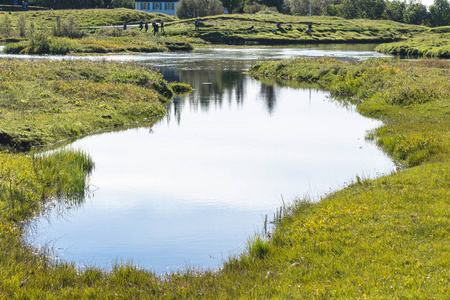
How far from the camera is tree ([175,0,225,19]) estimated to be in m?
171

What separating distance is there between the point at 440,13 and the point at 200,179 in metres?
189

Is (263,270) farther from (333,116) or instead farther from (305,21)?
(305,21)

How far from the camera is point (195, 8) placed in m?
173

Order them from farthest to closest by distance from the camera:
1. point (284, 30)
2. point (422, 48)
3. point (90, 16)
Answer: point (90, 16)
point (284, 30)
point (422, 48)

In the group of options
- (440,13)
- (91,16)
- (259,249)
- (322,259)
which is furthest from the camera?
(440,13)

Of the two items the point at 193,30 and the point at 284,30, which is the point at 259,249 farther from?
the point at 284,30

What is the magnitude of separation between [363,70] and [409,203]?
114 feet

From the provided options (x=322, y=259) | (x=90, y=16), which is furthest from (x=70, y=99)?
(x=90, y=16)

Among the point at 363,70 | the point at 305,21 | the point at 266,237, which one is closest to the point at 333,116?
the point at 363,70

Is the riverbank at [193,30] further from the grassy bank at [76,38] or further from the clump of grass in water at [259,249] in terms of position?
the clump of grass in water at [259,249]

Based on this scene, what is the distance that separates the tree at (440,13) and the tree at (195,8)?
78.0 meters

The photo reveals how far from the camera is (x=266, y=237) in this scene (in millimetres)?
13336

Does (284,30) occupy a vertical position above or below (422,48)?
above

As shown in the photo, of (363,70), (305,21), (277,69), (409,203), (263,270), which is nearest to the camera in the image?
(263,270)
